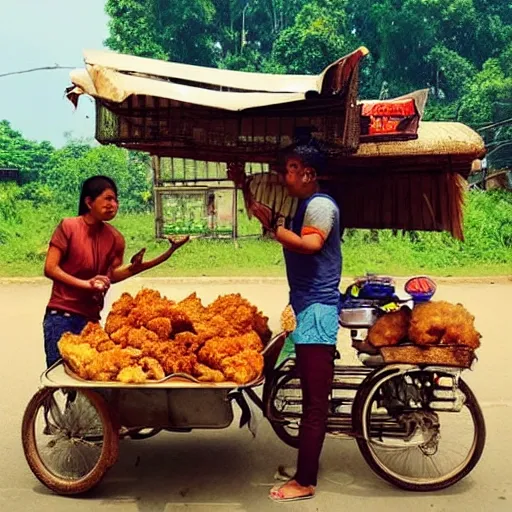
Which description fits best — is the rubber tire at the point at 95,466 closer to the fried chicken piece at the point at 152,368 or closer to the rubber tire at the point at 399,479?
the fried chicken piece at the point at 152,368

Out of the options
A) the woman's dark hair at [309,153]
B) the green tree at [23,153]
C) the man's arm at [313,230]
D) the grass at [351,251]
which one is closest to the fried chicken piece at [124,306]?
the man's arm at [313,230]

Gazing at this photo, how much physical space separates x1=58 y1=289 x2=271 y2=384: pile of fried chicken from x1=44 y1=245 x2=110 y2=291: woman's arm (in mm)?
203

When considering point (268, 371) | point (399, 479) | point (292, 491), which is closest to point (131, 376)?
point (268, 371)

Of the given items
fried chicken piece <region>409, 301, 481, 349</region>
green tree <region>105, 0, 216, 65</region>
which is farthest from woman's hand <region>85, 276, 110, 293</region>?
green tree <region>105, 0, 216, 65</region>

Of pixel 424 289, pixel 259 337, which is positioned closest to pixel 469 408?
pixel 424 289

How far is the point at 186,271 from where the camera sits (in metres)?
14.9

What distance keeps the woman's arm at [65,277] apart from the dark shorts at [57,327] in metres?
0.23

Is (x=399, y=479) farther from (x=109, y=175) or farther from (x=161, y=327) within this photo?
(x=109, y=175)

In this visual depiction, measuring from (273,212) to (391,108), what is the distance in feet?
3.53

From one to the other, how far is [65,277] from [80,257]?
5.9 inches

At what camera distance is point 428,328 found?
3869 mm

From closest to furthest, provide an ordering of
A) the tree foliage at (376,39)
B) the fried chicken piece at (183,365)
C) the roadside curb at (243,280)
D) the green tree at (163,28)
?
the fried chicken piece at (183,365), the roadside curb at (243,280), the tree foliage at (376,39), the green tree at (163,28)

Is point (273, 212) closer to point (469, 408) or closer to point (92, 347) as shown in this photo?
point (92, 347)

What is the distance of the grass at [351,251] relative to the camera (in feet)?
49.8
